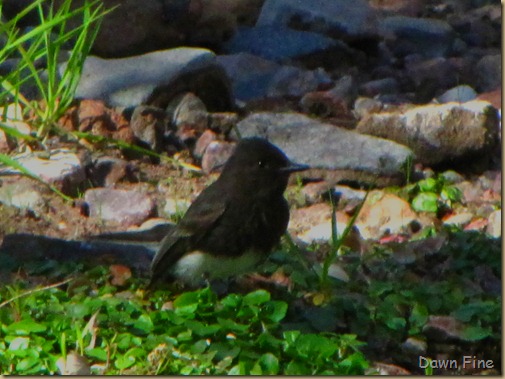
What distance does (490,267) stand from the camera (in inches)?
243

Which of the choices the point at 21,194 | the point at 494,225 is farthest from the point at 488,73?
the point at 21,194

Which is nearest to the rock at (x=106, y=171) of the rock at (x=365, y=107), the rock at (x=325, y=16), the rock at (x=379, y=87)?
the rock at (x=365, y=107)

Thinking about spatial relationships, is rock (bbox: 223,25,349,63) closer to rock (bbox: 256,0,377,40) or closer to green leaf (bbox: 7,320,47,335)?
rock (bbox: 256,0,377,40)

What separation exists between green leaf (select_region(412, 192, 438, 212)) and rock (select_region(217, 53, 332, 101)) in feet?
7.31

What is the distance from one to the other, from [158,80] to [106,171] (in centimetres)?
124

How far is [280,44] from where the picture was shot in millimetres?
10688

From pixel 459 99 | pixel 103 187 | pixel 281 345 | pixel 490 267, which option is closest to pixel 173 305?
pixel 281 345

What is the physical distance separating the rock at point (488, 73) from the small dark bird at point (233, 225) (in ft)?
15.0

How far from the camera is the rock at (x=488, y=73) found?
999cm

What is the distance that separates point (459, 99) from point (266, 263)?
12.7 ft

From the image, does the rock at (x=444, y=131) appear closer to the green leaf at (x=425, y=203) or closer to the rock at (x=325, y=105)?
the rock at (x=325, y=105)

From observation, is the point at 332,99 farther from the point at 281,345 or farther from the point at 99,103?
the point at 281,345

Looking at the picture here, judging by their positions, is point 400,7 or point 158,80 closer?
point 158,80

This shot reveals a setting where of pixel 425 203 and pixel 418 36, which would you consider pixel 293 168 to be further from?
pixel 418 36
